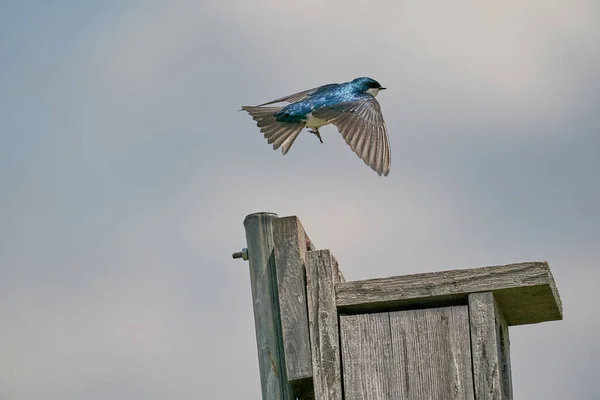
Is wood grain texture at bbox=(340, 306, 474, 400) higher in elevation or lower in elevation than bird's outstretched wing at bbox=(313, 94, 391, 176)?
lower

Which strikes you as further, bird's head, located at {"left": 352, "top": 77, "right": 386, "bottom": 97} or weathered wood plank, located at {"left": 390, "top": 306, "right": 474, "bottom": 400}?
bird's head, located at {"left": 352, "top": 77, "right": 386, "bottom": 97}

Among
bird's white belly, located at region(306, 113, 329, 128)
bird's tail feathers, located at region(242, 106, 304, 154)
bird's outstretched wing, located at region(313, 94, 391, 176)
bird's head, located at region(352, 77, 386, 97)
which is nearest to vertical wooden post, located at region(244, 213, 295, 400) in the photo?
bird's outstretched wing, located at region(313, 94, 391, 176)

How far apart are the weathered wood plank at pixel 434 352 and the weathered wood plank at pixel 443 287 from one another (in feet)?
0.13

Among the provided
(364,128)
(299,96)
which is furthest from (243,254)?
(299,96)

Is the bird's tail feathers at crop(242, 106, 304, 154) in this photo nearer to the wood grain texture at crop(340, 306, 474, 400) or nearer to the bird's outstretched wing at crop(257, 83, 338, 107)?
the bird's outstretched wing at crop(257, 83, 338, 107)

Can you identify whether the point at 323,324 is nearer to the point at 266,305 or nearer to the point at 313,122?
the point at 266,305

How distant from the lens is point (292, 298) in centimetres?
269

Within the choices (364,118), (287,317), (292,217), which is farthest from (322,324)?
(364,118)

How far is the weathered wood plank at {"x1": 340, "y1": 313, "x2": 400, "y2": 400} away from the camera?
266cm

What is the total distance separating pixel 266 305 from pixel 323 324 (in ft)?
0.44

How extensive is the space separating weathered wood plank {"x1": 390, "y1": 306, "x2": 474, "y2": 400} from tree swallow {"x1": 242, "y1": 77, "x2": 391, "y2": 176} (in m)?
1.62

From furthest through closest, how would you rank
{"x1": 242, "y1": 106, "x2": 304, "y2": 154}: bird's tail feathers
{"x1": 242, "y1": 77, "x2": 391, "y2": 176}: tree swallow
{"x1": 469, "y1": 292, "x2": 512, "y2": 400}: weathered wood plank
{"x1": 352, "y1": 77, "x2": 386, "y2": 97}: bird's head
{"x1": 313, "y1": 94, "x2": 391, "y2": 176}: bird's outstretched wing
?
{"x1": 352, "y1": 77, "x2": 386, "y2": 97}: bird's head → {"x1": 242, "y1": 106, "x2": 304, "y2": 154}: bird's tail feathers → {"x1": 242, "y1": 77, "x2": 391, "y2": 176}: tree swallow → {"x1": 313, "y1": 94, "x2": 391, "y2": 176}: bird's outstretched wing → {"x1": 469, "y1": 292, "x2": 512, "y2": 400}: weathered wood plank

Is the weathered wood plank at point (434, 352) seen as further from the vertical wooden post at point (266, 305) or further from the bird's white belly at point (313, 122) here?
the bird's white belly at point (313, 122)

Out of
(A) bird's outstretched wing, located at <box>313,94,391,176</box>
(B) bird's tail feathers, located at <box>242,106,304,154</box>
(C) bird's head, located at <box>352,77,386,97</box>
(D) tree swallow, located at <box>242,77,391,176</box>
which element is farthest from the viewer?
(C) bird's head, located at <box>352,77,386,97</box>
